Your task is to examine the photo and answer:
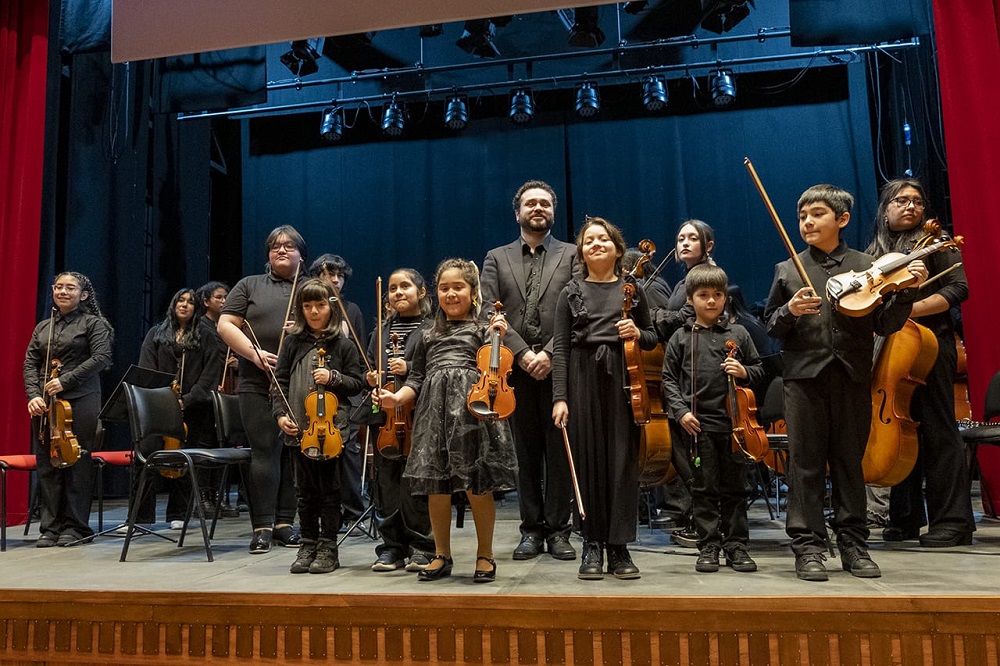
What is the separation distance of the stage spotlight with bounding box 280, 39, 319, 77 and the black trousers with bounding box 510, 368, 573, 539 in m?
5.17

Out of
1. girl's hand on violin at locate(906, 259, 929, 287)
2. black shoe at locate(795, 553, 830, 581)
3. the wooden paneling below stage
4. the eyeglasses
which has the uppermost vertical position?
the eyeglasses

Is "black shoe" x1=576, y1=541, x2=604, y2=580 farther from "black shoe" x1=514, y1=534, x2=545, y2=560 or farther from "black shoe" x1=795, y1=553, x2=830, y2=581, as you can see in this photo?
"black shoe" x1=795, y1=553, x2=830, y2=581

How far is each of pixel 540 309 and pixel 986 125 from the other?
2840 millimetres

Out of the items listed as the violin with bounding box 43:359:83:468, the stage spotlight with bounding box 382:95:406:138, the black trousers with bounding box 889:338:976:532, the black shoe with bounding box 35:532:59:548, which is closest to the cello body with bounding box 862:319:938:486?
the black trousers with bounding box 889:338:976:532

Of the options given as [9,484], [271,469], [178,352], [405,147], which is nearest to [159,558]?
[271,469]

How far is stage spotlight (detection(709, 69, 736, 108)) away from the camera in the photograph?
7402mm

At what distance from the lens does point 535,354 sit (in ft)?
11.7

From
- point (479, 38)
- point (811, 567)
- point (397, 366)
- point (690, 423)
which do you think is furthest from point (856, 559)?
point (479, 38)

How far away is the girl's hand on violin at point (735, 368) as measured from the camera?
3361 mm

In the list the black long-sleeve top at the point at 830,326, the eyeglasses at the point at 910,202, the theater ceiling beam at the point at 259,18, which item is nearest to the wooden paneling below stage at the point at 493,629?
the black long-sleeve top at the point at 830,326

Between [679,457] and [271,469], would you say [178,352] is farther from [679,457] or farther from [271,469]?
[679,457]

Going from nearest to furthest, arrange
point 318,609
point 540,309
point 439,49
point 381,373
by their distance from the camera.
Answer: point 318,609 → point 381,373 → point 540,309 → point 439,49

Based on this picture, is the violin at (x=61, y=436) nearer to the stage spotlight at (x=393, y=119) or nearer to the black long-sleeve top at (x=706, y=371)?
the black long-sleeve top at (x=706, y=371)

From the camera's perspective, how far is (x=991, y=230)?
4594mm
